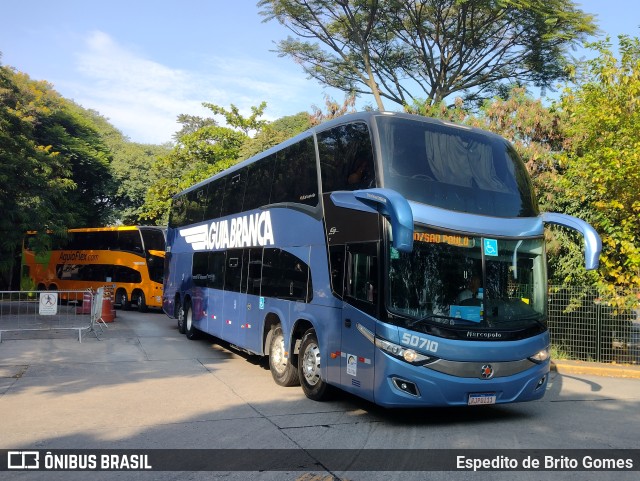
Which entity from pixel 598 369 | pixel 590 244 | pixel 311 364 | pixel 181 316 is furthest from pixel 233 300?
pixel 598 369

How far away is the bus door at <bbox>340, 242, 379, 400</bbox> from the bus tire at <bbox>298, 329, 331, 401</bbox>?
846 mm

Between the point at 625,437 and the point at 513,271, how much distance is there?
238 centimetres

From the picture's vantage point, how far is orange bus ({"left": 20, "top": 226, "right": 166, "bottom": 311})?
1023 inches

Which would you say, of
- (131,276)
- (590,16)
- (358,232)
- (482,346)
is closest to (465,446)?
(482,346)

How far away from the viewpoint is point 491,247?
7.51 m

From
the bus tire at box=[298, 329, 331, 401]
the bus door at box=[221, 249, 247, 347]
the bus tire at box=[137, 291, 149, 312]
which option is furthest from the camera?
the bus tire at box=[137, 291, 149, 312]

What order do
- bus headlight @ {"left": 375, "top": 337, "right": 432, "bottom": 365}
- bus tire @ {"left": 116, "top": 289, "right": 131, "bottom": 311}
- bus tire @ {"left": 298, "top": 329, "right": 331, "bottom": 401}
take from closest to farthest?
bus headlight @ {"left": 375, "top": 337, "right": 432, "bottom": 365}
bus tire @ {"left": 298, "top": 329, "right": 331, "bottom": 401}
bus tire @ {"left": 116, "top": 289, "right": 131, "bottom": 311}

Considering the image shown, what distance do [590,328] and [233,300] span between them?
8.17 metres

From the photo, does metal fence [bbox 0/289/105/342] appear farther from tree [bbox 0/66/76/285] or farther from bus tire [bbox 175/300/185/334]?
tree [bbox 0/66/76/285]

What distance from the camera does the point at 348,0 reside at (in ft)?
74.6

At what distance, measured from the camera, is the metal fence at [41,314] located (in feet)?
50.8

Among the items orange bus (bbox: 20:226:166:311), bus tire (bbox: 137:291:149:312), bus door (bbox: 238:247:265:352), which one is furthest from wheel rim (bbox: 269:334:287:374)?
bus tire (bbox: 137:291:149:312)

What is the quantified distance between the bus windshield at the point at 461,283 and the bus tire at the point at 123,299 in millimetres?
22383

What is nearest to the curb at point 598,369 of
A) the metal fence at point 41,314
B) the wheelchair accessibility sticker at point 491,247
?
the wheelchair accessibility sticker at point 491,247
